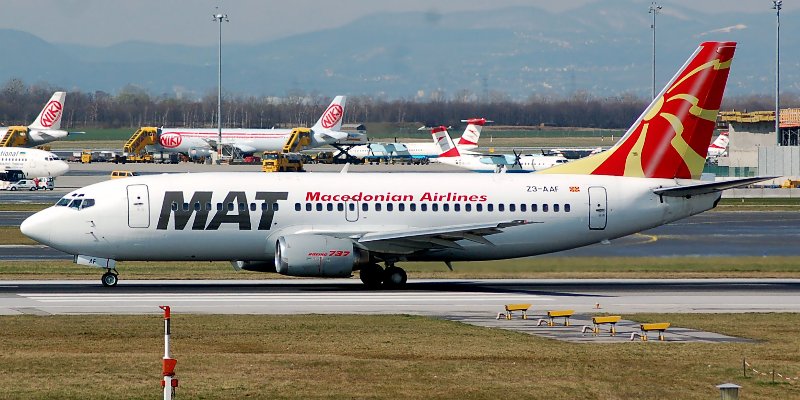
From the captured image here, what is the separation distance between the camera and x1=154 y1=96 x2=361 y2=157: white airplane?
16200 centimetres

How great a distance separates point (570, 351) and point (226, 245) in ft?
56.8

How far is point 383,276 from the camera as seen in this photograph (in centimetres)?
4284

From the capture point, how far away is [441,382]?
23062 millimetres

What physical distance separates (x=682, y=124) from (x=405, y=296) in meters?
11.9

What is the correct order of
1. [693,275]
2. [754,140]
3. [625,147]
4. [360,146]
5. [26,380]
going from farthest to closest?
[360,146] < [754,140] < [693,275] < [625,147] < [26,380]

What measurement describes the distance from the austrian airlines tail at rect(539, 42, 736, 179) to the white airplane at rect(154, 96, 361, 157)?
392 feet

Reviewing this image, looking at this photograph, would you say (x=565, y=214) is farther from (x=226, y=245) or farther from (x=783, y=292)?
(x=226, y=245)

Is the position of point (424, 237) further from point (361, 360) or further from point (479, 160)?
point (479, 160)

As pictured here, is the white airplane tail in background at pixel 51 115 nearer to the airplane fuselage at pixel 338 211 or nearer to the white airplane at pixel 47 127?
the white airplane at pixel 47 127

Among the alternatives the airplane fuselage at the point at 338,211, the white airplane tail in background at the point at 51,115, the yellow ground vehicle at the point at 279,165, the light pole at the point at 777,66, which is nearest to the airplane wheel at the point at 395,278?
the airplane fuselage at the point at 338,211

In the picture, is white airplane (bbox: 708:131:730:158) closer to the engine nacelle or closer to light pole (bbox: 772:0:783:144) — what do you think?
light pole (bbox: 772:0:783:144)

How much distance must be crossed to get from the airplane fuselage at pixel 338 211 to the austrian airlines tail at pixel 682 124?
0.63 m

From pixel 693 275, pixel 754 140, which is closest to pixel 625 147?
pixel 693 275

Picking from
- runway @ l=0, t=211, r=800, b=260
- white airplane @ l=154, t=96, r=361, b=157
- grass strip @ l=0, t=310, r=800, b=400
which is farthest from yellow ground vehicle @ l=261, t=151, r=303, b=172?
grass strip @ l=0, t=310, r=800, b=400
